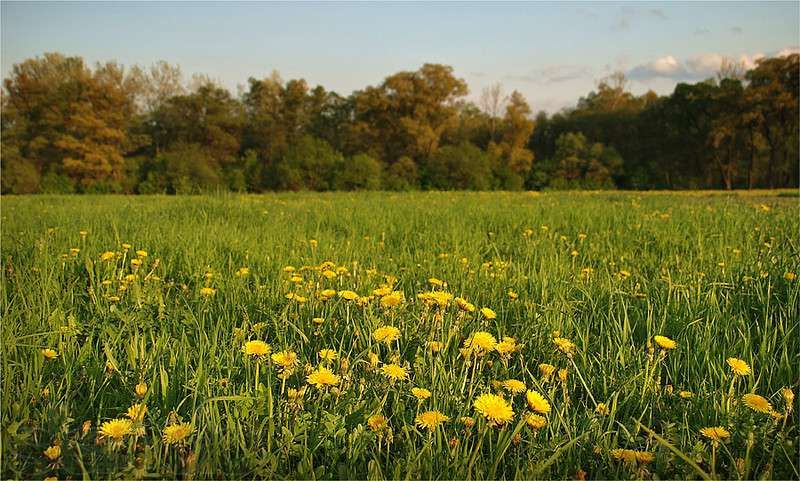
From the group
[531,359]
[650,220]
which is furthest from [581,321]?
[650,220]

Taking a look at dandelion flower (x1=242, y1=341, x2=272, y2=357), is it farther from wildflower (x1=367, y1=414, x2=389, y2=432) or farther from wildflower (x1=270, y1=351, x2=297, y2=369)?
wildflower (x1=367, y1=414, x2=389, y2=432)

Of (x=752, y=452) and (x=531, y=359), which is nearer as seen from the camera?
(x=752, y=452)

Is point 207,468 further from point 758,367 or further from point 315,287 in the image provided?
point 758,367

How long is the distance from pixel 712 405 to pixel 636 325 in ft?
2.46

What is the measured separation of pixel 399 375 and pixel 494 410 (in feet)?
0.98

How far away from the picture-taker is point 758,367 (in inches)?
74.9

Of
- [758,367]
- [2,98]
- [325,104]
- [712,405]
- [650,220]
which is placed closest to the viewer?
[712,405]

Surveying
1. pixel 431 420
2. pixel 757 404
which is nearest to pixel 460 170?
pixel 757 404

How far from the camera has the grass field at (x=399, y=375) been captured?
1.30 meters

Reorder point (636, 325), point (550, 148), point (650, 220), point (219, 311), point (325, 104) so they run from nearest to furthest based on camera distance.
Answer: point (636, 325) → point (219, 311) → point (650, 220) → point (325, 104) → point (550, 148)

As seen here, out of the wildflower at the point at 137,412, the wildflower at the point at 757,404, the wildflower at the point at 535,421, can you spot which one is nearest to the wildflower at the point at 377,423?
the wildflower at the point at 535,421

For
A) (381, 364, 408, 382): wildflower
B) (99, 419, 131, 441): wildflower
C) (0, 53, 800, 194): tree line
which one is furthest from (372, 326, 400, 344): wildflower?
(0, 53, 800, 194): tree line

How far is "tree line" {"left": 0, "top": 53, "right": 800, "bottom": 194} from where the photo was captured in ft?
104

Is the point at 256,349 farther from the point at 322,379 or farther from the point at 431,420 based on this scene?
the point at 431,420
